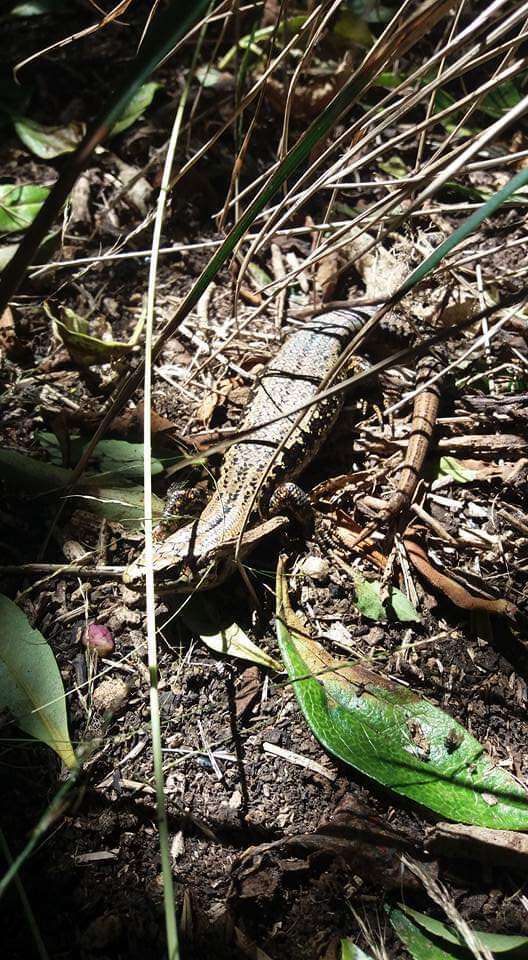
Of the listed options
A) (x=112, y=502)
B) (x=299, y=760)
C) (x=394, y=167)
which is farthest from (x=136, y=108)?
(x=299, y=760)

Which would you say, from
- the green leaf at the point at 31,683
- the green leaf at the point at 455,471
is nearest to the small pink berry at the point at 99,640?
the green leaf at the point at 31,683

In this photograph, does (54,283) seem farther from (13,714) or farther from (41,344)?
(13,714)

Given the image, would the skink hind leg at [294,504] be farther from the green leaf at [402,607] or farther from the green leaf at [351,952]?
the green leaf at [351,952]

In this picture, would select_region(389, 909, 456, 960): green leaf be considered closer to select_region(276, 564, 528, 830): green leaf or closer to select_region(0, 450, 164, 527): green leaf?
select_region(276, 564, 528, 830): green leaf

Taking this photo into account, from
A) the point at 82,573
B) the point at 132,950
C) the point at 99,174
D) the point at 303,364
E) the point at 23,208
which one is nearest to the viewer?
the point at 132,950

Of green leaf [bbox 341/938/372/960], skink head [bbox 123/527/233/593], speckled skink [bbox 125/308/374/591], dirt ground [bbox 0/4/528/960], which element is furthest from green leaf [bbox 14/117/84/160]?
green leaf [bbox 341/938/372/960]

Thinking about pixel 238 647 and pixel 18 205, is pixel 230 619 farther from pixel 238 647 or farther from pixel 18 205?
pixel 18 205

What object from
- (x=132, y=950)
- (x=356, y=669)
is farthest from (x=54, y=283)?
(x=132, y=950)
